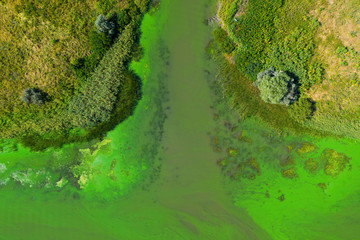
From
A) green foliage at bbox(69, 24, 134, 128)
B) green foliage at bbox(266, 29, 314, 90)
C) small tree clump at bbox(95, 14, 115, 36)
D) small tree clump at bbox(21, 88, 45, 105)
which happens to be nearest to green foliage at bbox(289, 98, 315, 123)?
green foliage at bbox(266, 29, 314, 90)

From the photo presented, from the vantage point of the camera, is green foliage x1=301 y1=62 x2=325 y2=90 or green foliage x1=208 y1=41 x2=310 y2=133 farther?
green foliage x1=208 y1=41 x2=310 y2=133

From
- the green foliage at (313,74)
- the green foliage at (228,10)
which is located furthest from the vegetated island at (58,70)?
Result: the green foliage at (313,74)

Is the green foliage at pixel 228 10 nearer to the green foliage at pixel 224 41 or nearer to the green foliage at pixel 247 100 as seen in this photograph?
the green foliage at pixel 224 41

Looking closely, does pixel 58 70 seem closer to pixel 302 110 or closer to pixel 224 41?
pixel 224 41

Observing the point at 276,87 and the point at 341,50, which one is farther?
the point at 341,50

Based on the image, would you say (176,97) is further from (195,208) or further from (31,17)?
(31,17)

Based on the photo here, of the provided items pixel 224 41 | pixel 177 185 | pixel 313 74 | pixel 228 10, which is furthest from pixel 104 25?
pixel 313 74

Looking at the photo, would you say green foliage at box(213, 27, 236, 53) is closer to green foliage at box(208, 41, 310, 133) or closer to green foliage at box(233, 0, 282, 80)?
green foliage at box(208, 41, 310, 133)
